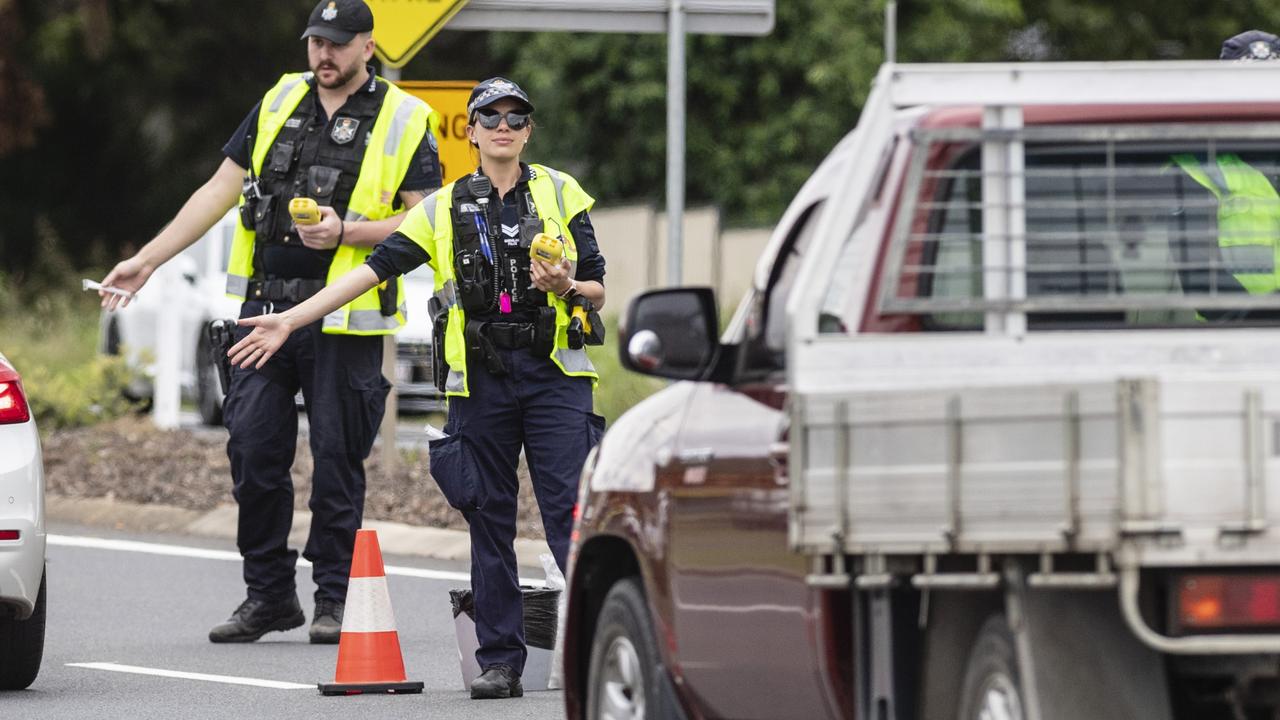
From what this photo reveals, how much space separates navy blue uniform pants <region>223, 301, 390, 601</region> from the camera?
1077 cm

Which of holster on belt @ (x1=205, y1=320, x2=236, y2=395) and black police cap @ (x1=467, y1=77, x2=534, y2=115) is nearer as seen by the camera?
black police cap @ (x1=467, y1=77, x2=534, y2=115)

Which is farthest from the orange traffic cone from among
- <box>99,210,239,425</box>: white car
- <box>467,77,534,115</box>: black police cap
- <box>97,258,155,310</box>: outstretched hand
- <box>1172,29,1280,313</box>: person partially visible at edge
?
<box>99,210,239,425</box>: white car

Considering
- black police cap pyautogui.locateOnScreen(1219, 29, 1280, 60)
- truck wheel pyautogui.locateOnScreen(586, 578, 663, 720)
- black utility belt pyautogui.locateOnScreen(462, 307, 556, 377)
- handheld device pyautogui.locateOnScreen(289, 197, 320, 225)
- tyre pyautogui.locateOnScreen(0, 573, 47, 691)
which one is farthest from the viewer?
handheld device pyautogui.locateOnScreen(289, 197, 320, 225)

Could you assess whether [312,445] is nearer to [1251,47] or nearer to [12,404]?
[12,404]

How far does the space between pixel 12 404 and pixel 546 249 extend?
1.82m

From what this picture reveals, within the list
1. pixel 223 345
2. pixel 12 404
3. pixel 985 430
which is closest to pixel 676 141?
pixel 223 345

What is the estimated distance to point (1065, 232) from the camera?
5.68 m

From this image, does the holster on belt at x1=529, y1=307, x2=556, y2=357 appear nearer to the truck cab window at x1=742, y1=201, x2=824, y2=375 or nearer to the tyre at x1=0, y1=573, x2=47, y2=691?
the tyre at x1=0, y1=573, x2=47, y2=691

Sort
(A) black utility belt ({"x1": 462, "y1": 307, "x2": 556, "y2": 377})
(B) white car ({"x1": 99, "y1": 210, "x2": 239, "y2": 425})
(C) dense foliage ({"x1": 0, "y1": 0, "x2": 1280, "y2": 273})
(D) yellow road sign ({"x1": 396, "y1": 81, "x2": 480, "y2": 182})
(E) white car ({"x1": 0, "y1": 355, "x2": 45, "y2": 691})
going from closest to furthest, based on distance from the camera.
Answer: (E) white car ({"x1": 0, "y1": 355, "x2": 45, "y2": 691})
(A) black utility belt ({"x1": 462, "y1": 307, "x2": 556, "y2": 377})
(D) yellow road sign ({"x1": 396, "y1": 81, "x2": 480, "y2": 182})
(B) white car ({"x1": 99, "y1": 210, "x2": 239, "y2": 425})
(C) dense foliage ({"x1": 0, "y1": 0, "x2": 1280, "y2": 273})

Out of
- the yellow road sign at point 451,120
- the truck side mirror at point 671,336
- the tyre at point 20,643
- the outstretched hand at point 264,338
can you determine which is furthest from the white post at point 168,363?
the truck side mirror at point 671,336

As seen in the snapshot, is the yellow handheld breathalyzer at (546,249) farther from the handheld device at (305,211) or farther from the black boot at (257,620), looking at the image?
the black boot at (257,620)

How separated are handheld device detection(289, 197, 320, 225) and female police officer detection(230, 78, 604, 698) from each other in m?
1.13

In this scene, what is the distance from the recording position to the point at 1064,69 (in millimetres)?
5762

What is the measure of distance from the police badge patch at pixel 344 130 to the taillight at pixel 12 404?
1869 millimetres
